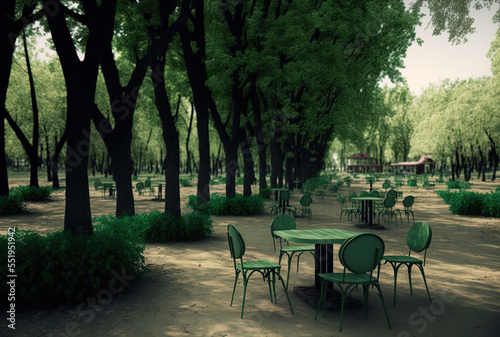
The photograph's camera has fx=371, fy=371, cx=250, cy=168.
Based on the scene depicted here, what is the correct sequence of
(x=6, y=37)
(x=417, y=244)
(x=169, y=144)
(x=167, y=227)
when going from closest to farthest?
1. (x=417, y=244)
2. (x=167, y=227)
3. (x=169, y=144)
4. (x=6, y=37)

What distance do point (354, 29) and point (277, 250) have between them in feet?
46.9

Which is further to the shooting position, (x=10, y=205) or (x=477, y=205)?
(x=477, y=205)

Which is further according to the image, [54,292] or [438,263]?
[438,263]

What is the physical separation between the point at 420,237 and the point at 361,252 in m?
1.73

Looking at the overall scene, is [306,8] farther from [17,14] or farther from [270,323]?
[270,323]

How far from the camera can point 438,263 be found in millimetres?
7609

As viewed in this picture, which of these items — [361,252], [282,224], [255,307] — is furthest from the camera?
[282,224]

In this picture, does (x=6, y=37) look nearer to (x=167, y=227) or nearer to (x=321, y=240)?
(x=167, y=227)

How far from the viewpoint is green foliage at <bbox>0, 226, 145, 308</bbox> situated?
4.88m

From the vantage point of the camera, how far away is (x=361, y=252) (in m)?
4.38

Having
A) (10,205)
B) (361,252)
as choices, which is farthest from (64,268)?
(10,205)

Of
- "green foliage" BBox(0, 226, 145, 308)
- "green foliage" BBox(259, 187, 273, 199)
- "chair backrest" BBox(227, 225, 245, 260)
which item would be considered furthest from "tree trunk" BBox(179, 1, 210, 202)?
"chair backrest" BBox(227, 225, 245, 260)

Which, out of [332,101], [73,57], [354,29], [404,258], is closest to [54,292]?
A: [73,57]

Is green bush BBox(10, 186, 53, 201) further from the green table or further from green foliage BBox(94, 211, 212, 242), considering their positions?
the green table
